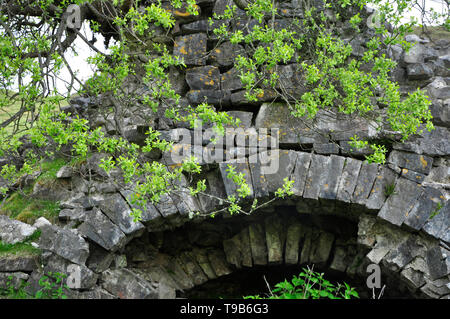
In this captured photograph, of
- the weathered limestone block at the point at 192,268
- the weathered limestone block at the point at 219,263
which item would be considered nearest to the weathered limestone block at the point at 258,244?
the weathered limestone block at the point at 219,263

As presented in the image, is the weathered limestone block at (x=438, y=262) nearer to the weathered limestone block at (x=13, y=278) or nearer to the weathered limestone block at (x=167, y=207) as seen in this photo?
the weathered limestone block at (x=167, y=207)

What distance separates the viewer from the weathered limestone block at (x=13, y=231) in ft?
13.1

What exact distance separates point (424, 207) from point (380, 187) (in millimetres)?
460

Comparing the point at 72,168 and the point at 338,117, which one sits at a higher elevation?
the point at 338,117

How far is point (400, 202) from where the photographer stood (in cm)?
412

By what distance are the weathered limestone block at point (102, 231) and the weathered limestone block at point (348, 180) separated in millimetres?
2291

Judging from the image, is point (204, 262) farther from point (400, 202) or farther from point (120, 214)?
point (400, 202)

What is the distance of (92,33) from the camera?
498cm

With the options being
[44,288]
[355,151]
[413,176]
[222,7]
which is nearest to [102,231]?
[44,288]

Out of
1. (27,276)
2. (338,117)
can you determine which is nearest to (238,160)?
(338,117)
